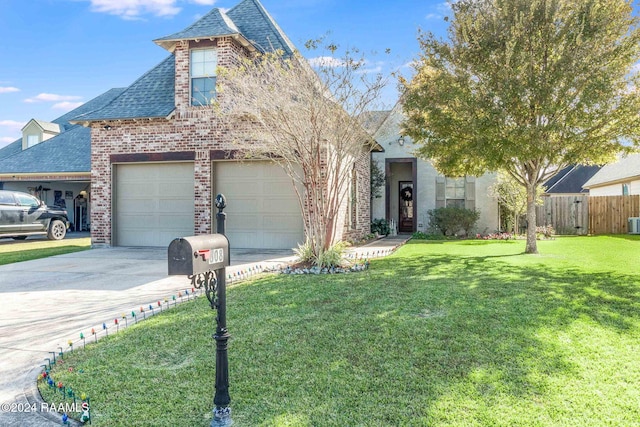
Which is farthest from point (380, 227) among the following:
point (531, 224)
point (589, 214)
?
point (589, 214)

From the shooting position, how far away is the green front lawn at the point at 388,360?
2.77 metres

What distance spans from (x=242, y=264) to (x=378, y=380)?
629 centimetres

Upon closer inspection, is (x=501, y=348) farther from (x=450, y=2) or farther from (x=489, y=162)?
(x=450, y=2)

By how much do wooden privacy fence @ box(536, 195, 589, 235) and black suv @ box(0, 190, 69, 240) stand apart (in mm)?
19030

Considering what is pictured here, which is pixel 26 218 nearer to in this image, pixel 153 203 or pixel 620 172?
pixel 153 203

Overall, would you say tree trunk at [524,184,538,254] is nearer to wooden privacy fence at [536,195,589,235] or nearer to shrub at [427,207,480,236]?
shrub at [427,207,480,236]

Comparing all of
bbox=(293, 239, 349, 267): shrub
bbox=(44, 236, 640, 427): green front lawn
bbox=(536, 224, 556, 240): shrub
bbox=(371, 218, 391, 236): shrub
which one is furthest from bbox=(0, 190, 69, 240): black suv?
bbox=(536, 224, 556, 240): shrub

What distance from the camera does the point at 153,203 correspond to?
1271 centimetres

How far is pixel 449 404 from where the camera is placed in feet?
9.25

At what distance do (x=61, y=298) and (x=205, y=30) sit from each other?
826 centimetres

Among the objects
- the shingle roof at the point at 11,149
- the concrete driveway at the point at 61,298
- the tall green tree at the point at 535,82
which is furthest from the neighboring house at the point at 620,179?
the shingle roof at the point at 11,149

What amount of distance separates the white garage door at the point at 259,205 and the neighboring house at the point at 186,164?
0.09 ft

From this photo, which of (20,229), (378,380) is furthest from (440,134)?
(20,229)

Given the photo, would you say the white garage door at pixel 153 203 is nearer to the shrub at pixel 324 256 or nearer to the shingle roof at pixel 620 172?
the shrub at pixel 324 256
